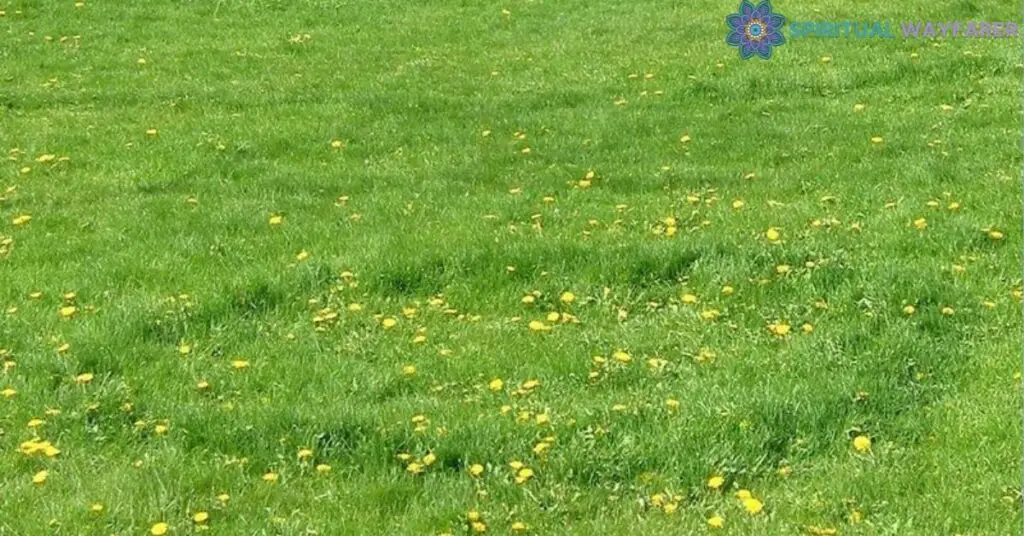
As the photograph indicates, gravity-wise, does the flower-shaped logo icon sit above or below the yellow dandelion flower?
above

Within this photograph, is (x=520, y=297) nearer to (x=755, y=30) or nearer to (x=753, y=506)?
(x=753, y=506)

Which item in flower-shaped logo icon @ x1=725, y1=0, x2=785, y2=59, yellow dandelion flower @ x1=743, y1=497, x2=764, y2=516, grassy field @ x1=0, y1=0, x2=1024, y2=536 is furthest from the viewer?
flower-shaped logo icon @ x1=725, y1=0, x2=785, y2=59

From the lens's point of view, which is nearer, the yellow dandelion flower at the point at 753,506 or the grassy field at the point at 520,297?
the yellow dandelion flower at the point at 753,506

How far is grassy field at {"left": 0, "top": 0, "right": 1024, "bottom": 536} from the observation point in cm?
586

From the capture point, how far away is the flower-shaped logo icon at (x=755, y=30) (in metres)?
15.9

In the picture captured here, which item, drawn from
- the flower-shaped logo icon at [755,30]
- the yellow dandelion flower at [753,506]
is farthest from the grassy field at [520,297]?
the flower-shaped logo icon at [755,30]

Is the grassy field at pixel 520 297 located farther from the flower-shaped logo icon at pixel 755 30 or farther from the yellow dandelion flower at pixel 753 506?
the flower-shaped logo icon at pixel 755 30

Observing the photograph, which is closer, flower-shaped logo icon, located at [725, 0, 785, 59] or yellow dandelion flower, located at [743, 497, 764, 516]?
yellow dandelion flower, located at [743, 497, 764, 516]

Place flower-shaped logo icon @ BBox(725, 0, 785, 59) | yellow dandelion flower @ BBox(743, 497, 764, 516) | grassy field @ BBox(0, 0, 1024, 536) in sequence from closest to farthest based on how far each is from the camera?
yellow dandelion flower @ BBox(743, 497, 764, 516) < grassy field @ BBox(0, 0, 1024, 536) < flower-shaped logo icon @ BBox(725, 0, 785, 59)

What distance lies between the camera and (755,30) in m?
16.6

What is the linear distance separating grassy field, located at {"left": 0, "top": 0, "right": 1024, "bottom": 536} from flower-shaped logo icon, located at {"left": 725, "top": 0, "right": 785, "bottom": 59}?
0.79 meters

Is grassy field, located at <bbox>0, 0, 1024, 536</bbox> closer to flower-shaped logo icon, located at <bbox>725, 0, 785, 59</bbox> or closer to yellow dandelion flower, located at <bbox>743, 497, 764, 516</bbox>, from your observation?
yellow dandelion flower, located at <bbox>743, 497, 764, 516</bbox>

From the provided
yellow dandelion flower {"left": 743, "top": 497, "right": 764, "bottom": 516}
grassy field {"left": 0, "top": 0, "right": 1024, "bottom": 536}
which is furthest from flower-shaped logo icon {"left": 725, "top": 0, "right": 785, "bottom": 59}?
yellow dandelion flower {"left": 743, "top": 497, "right": 764, "bottom": 516}

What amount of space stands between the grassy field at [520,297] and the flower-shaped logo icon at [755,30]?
2.60ft
